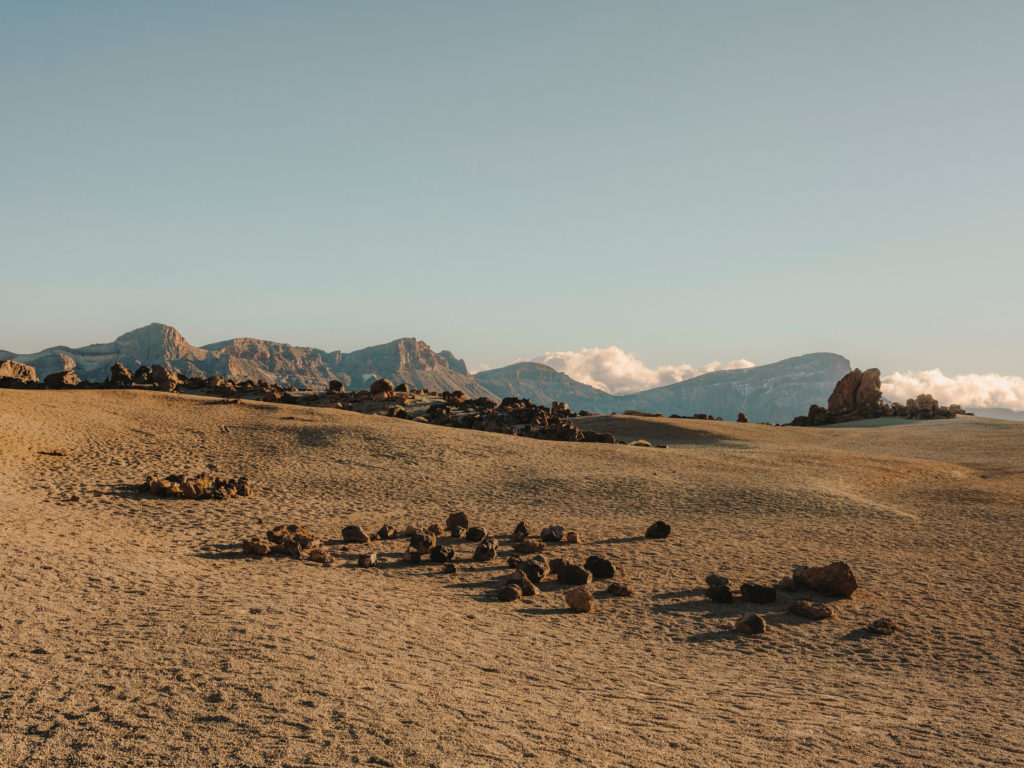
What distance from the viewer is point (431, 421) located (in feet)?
127

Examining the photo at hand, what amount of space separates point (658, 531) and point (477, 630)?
7972 mm

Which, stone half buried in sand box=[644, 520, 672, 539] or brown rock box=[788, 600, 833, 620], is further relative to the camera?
stone half buried in sand box=[644, 520, 672, 539]

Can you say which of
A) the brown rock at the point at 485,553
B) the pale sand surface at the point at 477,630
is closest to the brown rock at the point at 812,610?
the pale sand surface at the point at 477,630

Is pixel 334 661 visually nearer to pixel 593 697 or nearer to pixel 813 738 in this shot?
pixel 593 697

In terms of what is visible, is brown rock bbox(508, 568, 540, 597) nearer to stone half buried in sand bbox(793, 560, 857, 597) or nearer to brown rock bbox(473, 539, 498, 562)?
brown rock bbox(473, 539, 498, 562)

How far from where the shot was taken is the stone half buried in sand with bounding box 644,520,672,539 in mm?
17094

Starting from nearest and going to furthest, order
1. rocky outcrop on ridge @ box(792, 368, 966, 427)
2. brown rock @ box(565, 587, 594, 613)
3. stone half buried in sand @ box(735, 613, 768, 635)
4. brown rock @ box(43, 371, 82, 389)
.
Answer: stone half buried in sand @ box(735, 613, 768, 635)
brown rock @ box(565, 587, 594, 613)
brown rock @ box(43, 371, 82, 389)
rocky outcrop on ridge @ box(792, 368, 966, 427)

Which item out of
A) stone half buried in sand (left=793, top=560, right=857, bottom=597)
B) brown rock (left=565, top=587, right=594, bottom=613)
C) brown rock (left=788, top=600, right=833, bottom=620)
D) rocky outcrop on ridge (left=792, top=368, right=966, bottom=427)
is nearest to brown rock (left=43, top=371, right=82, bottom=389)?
brown rock (left=565, top=587, right=594, bottom=613)

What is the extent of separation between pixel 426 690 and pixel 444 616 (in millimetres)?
3345

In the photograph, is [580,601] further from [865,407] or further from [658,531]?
[865,407]

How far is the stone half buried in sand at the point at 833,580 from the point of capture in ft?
42.2

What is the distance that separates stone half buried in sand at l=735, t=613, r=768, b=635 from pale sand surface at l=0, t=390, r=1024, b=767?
0.21 metres

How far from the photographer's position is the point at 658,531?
17094 mm

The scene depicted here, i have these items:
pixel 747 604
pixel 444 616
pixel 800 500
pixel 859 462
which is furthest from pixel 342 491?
pixel 859 462
